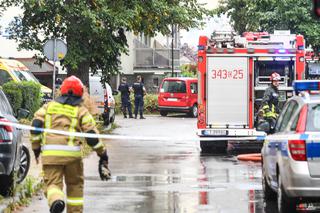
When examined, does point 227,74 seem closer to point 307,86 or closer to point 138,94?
point 307,86

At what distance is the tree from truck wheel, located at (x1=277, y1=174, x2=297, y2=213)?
1480 centimetres

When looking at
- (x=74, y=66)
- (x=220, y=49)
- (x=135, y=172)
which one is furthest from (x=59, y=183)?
(x=74, y=66)

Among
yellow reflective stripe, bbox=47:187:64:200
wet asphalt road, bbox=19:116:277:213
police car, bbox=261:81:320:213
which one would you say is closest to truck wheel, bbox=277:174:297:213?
police car, bbox=261:81:320:213

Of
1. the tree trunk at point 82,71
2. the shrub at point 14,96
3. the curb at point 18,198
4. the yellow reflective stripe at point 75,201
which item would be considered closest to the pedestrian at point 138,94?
the tree trunk at point 82,71

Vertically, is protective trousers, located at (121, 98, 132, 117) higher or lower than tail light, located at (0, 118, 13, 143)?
lower

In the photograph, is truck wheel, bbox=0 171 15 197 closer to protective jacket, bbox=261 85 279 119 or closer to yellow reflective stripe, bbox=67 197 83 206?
yellow reflective stripe, bbox=67 197 83 206

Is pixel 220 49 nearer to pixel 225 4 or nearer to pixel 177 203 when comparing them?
pixel 177 203

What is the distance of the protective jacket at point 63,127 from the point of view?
8.84m

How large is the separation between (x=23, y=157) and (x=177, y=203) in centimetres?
321

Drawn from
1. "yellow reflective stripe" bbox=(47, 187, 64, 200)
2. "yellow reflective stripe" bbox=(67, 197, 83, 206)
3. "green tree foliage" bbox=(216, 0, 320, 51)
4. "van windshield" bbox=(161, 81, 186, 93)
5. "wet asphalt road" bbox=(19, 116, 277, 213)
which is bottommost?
"wet asphalt road" bbox=(19, 116, 277, 213)

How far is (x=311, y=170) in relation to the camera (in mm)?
9289

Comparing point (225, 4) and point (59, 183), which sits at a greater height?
point (225, 4)

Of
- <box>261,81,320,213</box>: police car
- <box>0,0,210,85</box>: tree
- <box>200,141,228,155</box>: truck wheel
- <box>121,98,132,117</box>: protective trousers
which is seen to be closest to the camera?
<box>261,81,320,213</box>: police car

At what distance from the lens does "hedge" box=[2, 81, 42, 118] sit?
25156 millimetres
